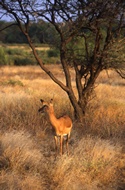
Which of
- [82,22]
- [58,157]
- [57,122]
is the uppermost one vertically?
[82,22]

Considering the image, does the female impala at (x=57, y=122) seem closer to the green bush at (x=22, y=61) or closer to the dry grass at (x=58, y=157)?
the dry grass at (x=58, y=157)

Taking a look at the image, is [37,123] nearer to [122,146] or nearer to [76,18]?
[122,146]

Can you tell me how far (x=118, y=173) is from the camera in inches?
226

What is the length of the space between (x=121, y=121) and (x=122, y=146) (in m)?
1.97

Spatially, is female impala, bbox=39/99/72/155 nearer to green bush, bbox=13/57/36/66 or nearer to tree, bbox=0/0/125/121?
tree, bbox=0/0/125/121

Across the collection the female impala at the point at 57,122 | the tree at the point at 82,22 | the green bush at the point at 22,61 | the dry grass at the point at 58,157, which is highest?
the tree at the point at 82,22

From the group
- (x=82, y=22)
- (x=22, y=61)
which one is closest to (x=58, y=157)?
(x=82, y=22)

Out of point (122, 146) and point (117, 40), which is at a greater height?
point (117, 40)

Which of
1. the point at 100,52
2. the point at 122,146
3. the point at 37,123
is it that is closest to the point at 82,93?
the point at 100,52

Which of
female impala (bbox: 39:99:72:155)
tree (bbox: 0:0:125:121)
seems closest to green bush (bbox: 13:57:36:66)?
tree (bbox: 0:0:125:121)

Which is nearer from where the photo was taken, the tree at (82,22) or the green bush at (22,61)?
the tree at (82,22)

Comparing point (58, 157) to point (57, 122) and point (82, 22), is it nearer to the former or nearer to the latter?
point (57, 122)

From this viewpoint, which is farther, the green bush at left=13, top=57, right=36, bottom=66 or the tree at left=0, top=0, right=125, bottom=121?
the green bush at left=13, top=57, right=36, bottom=66

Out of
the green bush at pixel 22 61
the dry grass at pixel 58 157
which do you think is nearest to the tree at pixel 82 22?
the dry grass at pixel 58 157
